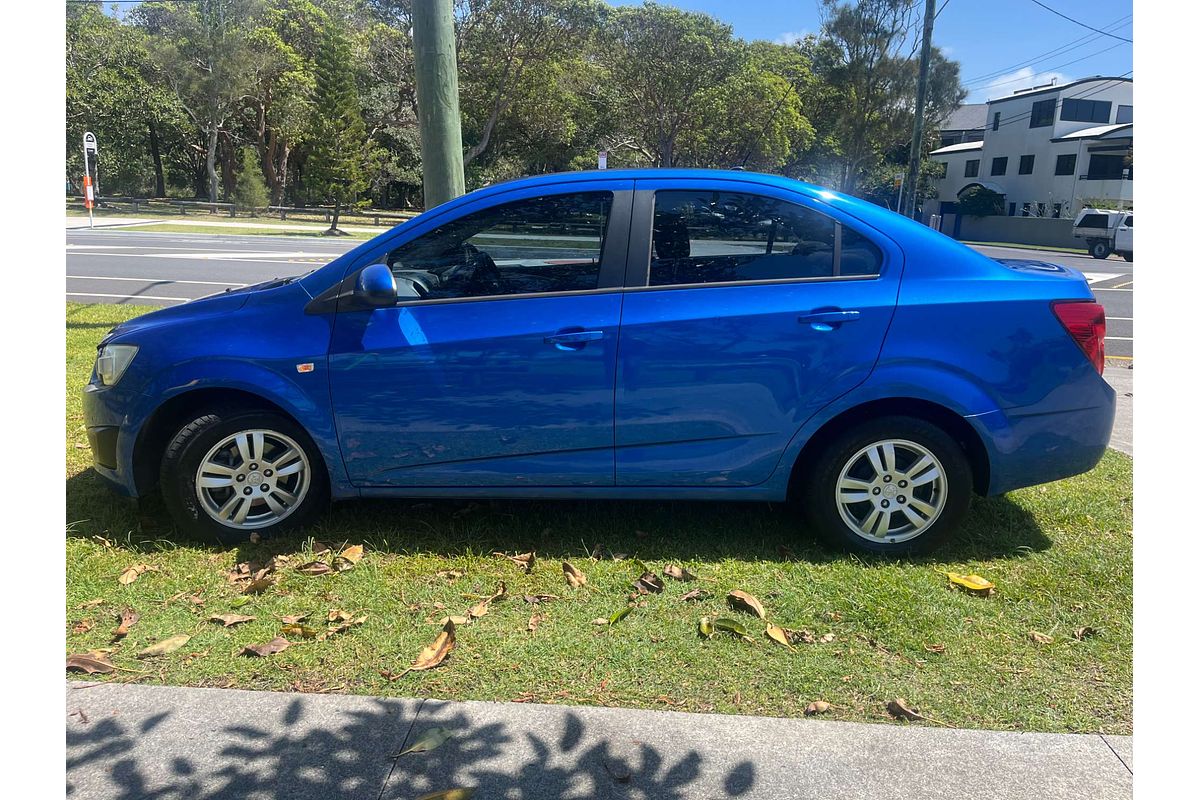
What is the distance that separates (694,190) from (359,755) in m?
2.77

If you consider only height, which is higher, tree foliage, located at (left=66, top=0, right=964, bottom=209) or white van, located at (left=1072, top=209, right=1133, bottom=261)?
tree foliage, located at (left=66, top=0, right=964, bottom=209)

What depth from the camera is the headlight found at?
4.02 m

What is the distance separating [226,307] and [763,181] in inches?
104

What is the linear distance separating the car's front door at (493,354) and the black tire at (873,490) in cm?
98

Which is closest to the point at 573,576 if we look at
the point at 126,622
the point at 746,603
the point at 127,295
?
the point at 746,603

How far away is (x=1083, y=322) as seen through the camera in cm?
384

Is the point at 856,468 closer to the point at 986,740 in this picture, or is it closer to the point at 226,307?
the point at 986,740

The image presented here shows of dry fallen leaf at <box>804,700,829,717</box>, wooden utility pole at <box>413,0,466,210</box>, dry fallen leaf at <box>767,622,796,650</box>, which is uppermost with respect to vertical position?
wooden utility pole at <box>413,0,466,210</box>

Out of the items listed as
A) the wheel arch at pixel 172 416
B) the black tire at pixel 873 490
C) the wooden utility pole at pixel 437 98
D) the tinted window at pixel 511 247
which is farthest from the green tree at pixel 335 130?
the black tire at pixel 873 490

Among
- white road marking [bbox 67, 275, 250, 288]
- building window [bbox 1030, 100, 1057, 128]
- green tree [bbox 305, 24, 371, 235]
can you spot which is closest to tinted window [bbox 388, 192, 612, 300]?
white road marking [bbox 67, 275, 250, 288]

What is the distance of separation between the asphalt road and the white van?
530 cm

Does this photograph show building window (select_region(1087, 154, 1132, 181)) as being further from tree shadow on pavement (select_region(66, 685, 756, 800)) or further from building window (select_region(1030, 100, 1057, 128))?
tree shadow on pavement (select_region(66, 685, 756, 800))

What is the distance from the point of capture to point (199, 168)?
5584 cm

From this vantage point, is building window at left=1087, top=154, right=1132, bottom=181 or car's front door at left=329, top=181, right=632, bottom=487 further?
building window at left=1087, top=154, right=1132, bottom=181
